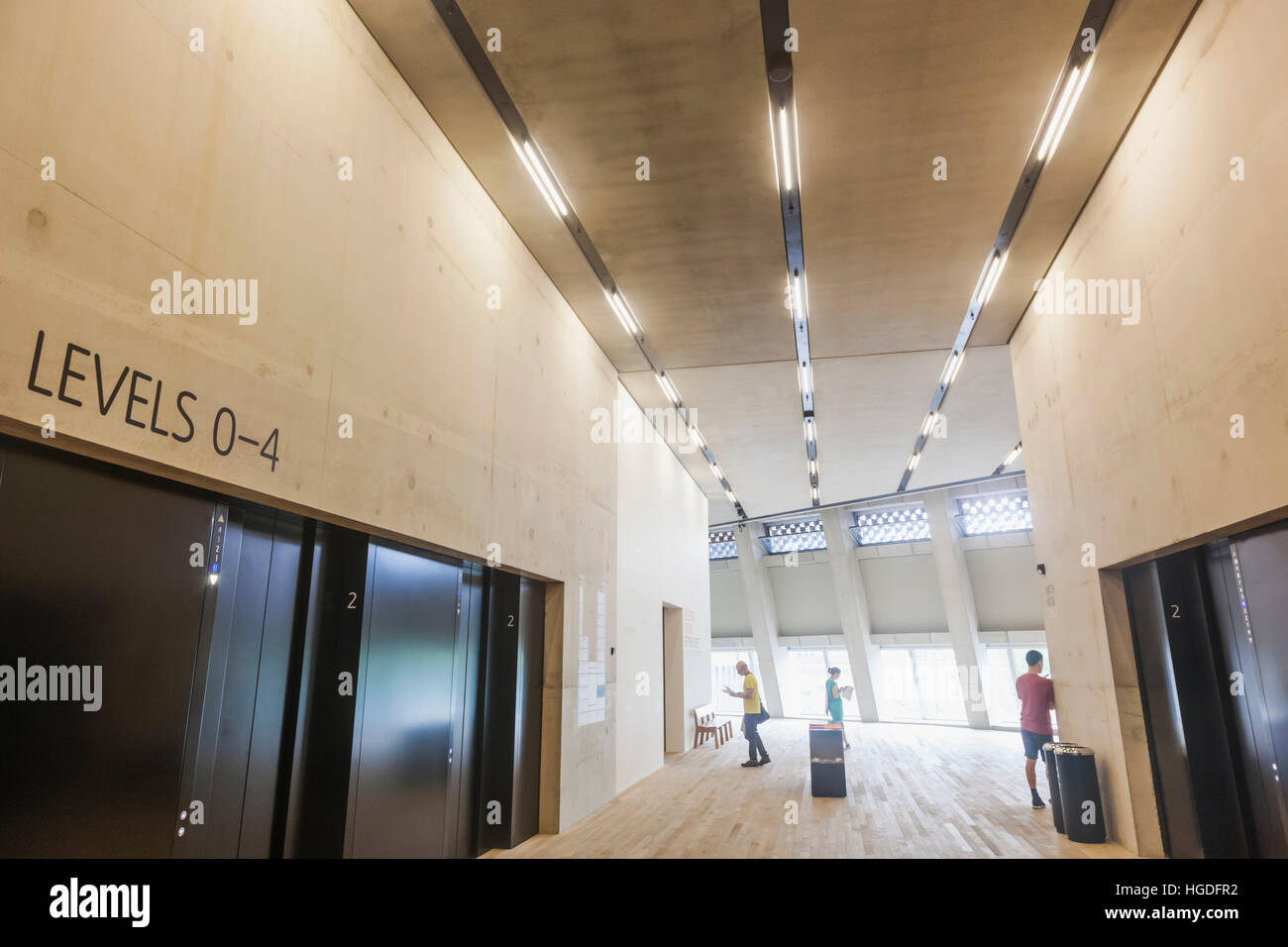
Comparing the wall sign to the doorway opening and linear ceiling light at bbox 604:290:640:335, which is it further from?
the doorway opening

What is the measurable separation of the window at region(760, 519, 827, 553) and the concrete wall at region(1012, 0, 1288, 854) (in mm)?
13179

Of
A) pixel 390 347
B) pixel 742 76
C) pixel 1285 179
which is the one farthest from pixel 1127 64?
pixel 390 347

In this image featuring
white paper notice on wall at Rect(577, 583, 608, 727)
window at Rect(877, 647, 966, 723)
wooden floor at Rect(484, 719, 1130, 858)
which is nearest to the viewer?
wooden floor at Rect(484, 719, 1130, 858)

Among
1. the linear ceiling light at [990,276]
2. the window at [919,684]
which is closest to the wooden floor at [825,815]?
the linear ceiling light at [990,276]

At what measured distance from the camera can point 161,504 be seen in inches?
114

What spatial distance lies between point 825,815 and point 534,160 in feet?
20.6

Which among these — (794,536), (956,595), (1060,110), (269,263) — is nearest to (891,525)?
(956,595)

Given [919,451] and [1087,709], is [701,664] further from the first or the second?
[1087,709]

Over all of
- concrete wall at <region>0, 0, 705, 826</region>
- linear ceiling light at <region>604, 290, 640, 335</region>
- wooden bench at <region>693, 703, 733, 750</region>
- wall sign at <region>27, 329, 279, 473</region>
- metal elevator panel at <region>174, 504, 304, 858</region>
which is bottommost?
wooden bench at <region>693, 703, 733, 750</region>

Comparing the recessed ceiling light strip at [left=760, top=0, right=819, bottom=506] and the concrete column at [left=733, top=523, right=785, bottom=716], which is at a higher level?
the recessed ceiling light strip at [left=760, top=0, right=819, bottom=506]

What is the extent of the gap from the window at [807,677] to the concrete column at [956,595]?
12.5ft

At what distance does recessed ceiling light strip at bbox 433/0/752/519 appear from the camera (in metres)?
4.15

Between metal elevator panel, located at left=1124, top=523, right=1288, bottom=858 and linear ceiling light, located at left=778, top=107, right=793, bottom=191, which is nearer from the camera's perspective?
metal elevator panel, located at left=1124, top=523, right=1288, bottom=858

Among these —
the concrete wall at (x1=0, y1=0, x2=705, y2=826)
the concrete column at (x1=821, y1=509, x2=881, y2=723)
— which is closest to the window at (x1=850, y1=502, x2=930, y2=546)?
the concrete column at (x1=821, y1=509, x2=881, y2=723)
